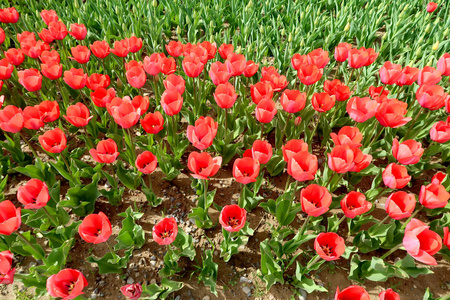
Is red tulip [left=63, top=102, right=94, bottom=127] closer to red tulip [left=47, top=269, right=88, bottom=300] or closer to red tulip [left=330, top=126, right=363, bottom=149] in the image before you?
red tulip [left=47, top=269, right=88, bottom=300]

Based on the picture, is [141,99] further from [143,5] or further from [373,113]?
[143,5]

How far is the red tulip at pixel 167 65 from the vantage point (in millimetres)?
2588

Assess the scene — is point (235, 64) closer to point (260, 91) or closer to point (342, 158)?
point (260, 91)

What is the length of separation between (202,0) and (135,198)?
134 inches

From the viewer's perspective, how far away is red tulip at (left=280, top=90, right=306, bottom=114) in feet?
7.32

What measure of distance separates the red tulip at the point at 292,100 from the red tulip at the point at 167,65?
1027mm

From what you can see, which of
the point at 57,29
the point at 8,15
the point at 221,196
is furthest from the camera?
the point at 8,15

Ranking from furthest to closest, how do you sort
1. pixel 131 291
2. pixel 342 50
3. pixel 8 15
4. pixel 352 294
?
1. pixel 8 15
2. pixel 342 50
3. pixel 131 291
4. pixel 352 294

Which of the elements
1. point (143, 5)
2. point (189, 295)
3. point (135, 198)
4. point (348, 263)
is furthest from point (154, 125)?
point (143, 5)

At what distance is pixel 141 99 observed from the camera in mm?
2299

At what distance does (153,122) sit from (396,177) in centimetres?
173

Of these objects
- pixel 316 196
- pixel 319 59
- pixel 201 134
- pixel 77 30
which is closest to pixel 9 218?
pixel 201 134

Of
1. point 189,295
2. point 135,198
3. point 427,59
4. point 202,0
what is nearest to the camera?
point 189,295

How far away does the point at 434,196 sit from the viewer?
177 cm
